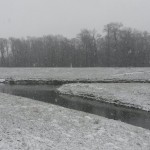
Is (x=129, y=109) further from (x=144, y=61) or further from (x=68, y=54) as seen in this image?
(x=68, y=54)


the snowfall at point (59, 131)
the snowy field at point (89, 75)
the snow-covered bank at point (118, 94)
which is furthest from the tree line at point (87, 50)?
the snowfall at point (59, 131)

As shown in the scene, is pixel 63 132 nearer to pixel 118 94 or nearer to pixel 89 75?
pixel 118 94

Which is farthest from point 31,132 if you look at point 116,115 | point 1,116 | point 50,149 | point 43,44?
point 43,44

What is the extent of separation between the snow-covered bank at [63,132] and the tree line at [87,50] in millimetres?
75270

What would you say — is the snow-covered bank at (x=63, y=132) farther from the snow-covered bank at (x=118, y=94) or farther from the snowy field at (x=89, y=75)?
the snowy field at (x=89, y=75)

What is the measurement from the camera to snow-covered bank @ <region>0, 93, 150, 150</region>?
37.7 ft

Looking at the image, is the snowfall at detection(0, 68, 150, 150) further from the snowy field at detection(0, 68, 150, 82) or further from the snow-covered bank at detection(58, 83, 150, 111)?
the snowy field at detection(0, 68, 150, 82)

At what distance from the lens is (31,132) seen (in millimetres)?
12688

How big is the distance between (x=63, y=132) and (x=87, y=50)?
292 feet

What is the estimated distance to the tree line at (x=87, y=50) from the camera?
3610 inches

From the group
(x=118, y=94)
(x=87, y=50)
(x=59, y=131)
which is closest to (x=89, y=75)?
(x=118, y=94)

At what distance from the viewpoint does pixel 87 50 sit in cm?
10131

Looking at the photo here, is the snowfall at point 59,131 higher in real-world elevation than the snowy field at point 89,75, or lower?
lower

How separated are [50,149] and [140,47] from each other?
289 ft
